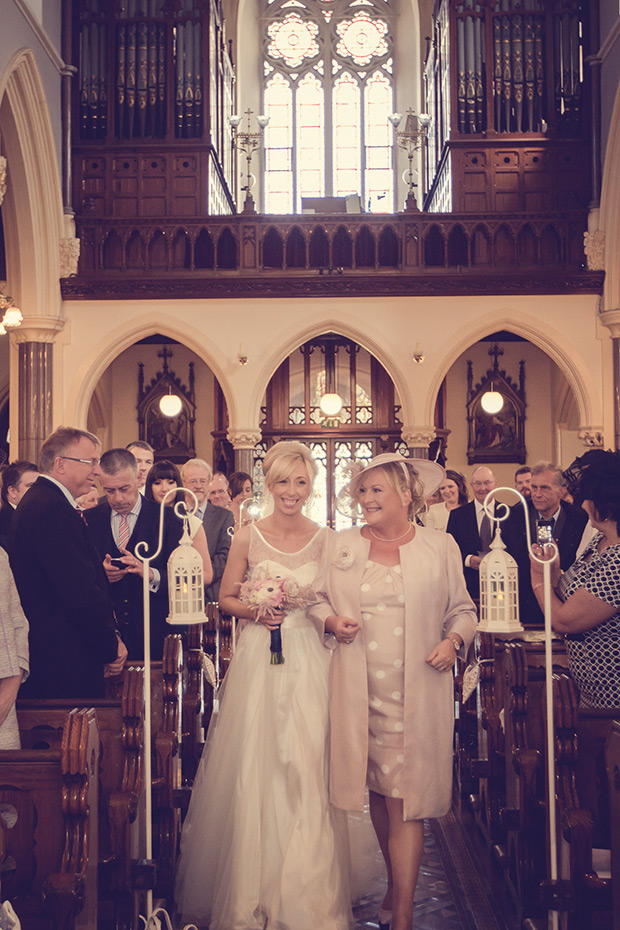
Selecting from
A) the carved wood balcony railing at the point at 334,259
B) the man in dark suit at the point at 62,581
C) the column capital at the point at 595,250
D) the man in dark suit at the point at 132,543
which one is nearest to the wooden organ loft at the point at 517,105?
the carved wood balcony railing at the point at 334,259

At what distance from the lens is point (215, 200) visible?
14961 mm

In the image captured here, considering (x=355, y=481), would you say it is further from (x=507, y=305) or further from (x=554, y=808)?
(x=507, y=305)

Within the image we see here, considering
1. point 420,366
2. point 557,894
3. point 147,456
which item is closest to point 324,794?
point 557,894

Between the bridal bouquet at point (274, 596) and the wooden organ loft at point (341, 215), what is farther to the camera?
the wooden organ loft at point (341, 215)

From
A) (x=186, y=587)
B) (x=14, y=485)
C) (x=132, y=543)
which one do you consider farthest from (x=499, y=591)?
(x=14, y=485)

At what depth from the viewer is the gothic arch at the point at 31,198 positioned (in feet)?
39.5

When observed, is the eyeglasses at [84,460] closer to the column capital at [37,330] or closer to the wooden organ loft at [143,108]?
the column capital at [37,330]

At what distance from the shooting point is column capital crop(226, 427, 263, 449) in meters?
13.4

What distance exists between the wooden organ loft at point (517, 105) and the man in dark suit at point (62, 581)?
10.9 m

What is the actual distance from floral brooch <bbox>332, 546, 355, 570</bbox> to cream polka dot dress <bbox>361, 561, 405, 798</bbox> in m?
0.09

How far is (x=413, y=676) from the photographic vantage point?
3.45 m

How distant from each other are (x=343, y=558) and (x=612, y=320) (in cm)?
1033

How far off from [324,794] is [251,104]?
16.6 meters

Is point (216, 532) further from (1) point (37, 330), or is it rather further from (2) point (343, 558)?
(1) point (37, 330)
